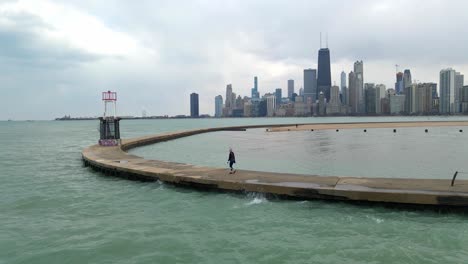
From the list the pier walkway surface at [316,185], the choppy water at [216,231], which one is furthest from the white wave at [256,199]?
the pier walkway surface at [316,185]

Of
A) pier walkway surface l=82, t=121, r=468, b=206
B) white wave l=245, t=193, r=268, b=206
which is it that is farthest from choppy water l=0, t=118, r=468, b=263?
pier walkway surface l=82, t=121, r=468, b=206

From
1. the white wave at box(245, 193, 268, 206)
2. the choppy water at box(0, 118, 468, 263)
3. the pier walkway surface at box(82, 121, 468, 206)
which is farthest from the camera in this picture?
the white wave at box(245, 193, 268, 206)

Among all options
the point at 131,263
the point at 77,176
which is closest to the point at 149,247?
the point at 131,263

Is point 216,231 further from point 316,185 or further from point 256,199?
point 316,185

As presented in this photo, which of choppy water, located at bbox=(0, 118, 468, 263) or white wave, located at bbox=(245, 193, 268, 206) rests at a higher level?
white wave, located at bbox=(245, 193, 268, 206)

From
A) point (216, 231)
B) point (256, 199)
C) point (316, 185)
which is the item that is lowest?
point (216, 231)

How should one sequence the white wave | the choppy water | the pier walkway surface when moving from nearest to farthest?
the choppy water < the pier walkway surface < the white wave

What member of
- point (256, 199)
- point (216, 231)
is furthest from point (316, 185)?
point (216, 231)

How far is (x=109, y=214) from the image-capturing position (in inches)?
596

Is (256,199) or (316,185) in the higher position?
(316,185)

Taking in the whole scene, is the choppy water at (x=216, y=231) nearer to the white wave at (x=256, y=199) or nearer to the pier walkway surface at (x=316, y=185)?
the white wave at (x=256, y=199)

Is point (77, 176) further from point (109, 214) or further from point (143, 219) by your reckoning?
point (143, 219)

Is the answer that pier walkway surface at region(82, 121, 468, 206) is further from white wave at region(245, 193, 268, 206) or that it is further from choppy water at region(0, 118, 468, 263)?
choppy water at region(0, 118, 468, 263)

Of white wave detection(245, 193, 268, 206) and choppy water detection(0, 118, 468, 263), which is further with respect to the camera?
white wave detection(245, 193, 268, 206)
